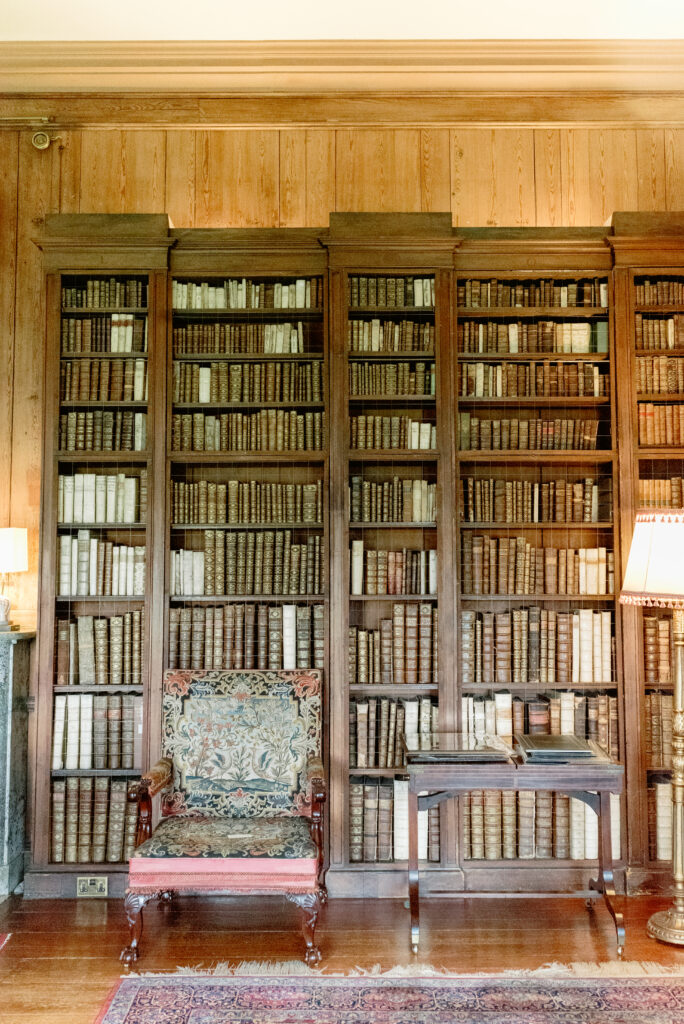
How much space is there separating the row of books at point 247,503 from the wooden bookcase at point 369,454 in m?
0.01

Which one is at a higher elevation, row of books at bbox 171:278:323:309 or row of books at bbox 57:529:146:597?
row of books at bbox 171:278:323:309

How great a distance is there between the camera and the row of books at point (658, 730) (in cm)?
376

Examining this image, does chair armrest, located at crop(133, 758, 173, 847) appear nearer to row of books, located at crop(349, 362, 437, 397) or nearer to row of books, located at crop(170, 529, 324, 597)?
row of books, located at crop(170, 529, 324, 597)

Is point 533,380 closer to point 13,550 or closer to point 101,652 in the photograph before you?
point 101,652

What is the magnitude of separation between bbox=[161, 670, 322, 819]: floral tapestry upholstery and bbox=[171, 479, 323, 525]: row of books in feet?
2.44

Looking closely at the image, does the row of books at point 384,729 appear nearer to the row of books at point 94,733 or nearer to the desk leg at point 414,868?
the desk leg at point 414,868

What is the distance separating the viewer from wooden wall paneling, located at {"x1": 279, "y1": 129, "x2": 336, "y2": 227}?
422cm

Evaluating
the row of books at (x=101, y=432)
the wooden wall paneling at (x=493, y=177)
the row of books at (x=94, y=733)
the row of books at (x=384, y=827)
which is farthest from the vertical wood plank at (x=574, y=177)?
the row of books at (x=94, y=733)

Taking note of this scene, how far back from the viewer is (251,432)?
385cm

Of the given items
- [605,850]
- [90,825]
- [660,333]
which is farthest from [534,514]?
[90,825]

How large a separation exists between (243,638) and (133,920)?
128cm

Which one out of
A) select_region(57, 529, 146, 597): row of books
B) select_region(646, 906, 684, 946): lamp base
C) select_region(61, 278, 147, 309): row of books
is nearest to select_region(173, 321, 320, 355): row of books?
select_region(61, 278, 147, 309): row of books

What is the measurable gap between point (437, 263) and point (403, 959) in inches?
118
